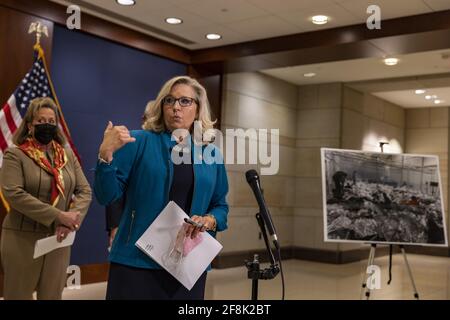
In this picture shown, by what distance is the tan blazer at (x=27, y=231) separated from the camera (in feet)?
9.38

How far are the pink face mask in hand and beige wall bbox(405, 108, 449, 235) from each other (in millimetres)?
10532

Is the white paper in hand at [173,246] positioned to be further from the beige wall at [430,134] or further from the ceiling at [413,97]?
the beige wall at [430,134]

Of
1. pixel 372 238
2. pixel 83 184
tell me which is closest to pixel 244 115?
pixel 372 238

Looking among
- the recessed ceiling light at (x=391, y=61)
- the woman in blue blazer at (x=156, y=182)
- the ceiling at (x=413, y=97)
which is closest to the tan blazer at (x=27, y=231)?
the woman in blue blazer at (x=156, y=182)

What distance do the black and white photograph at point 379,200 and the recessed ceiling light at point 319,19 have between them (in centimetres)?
153

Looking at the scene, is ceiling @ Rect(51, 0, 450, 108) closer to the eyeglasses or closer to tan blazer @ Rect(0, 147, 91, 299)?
tan blazer @ Rect(0, 147, 91, 299)

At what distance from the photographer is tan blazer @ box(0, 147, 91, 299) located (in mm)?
2859

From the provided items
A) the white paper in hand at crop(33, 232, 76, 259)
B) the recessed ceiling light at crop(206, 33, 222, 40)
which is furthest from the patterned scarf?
the recessed ceiling light at crop(206, 33, 222, 40)

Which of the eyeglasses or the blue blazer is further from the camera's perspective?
the eyeglasses

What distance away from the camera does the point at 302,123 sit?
9.75 m

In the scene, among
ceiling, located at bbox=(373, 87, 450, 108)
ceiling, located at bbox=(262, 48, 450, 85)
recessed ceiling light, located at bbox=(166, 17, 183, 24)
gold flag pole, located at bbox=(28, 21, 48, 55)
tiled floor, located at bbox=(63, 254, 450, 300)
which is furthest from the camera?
ceiling, located at bbox=(373, 87, 450, 108)

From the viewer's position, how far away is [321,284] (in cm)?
689
